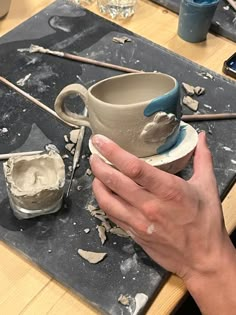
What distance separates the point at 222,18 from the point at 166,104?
49cm

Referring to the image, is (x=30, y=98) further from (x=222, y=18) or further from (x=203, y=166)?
(x=222, y=18)

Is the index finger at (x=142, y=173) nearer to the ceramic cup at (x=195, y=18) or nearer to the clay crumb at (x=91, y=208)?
the clay crumb at (x=91, y=208)

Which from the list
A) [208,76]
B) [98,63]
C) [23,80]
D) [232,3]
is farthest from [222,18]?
[23,80]

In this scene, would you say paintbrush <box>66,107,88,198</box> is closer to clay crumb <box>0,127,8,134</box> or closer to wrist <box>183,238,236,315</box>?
clay crumb <box>0,127,8,134</box>

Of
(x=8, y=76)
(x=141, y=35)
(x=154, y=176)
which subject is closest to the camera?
(x=154, y=176)

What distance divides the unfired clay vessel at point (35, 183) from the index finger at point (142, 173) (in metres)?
0.10

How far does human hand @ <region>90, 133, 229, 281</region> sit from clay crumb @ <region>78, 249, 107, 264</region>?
5 cm

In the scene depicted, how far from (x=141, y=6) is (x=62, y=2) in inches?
6.6

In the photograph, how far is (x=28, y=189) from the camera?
75 cm

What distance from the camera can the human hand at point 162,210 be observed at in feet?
2.24

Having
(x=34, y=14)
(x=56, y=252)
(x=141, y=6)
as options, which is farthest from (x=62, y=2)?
(x=56, y=252)

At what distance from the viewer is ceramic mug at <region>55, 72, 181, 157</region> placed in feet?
2.35

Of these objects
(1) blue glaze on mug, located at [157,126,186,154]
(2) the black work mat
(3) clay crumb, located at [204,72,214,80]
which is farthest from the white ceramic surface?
(2) the black work mat

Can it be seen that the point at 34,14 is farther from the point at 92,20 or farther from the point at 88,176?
the point at 88,176
